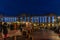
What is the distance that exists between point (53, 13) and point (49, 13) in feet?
1.98

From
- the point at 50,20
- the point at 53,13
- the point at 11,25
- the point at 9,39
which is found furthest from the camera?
the point at 50,20

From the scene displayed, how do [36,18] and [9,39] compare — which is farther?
[36,18]

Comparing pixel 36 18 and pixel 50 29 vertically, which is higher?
pixel 36 18

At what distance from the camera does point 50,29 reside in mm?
12227

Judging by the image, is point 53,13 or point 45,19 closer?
point 53,13

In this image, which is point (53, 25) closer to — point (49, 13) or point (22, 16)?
point (49, 13)

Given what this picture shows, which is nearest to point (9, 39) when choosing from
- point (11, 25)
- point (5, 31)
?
point (5, 31)

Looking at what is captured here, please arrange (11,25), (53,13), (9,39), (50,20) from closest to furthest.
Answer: (9,39), (11,25), (53,13), (50,20)

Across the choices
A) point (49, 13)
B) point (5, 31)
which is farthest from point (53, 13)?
point (5, 31)

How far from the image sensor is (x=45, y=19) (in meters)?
13.2

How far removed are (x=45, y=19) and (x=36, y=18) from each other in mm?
769

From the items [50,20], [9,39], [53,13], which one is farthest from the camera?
[50,20]

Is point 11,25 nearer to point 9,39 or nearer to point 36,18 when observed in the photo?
point 36,18

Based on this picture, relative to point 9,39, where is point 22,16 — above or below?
above
